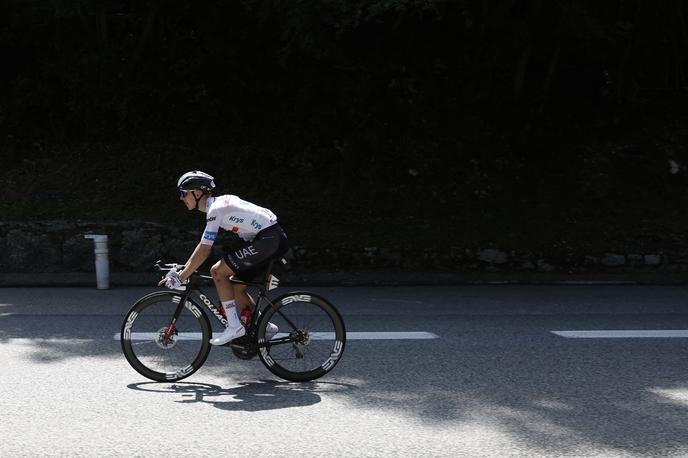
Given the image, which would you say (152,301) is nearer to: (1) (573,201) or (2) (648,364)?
(2) (648,364)

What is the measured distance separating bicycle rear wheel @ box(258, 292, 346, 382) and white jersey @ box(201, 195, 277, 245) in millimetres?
599

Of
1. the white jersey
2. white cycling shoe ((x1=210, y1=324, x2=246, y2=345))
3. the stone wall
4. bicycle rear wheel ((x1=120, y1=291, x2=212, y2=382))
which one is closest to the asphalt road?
bicycle rear wheel ((x1=120, y1=291, x2=212, y2=382))

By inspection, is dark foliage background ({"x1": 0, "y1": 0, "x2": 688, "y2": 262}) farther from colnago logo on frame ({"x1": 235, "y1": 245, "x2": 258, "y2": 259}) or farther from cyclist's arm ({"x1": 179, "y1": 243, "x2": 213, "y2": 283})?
cyclist's arm ({"x1": 179, "y1": 243, "x2": 213, "y2": 283})

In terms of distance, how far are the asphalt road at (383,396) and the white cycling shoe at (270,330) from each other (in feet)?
1.17

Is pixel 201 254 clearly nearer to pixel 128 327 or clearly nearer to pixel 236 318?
pixel 236 318

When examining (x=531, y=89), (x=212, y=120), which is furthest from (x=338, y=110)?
(x=531, y=89)

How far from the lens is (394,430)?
5.30m

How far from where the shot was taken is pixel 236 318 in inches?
263

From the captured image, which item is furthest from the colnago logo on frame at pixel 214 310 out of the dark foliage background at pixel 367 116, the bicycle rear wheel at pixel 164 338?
the dark foliage background at pixel 367 116

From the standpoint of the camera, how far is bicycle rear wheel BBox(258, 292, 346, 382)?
671 cm

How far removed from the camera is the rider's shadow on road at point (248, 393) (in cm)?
597

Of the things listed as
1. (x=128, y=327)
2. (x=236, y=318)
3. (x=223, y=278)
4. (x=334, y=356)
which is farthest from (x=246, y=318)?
(x=128, y=327)

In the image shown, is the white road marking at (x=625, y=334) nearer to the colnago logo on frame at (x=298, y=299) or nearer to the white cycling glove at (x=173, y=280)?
the colnago logo on frame at (x=298, y=299)

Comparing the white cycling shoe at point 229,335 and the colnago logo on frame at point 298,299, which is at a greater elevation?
the colnago logo on frame at point 298,299
